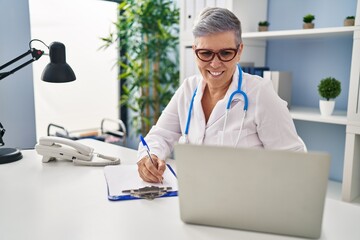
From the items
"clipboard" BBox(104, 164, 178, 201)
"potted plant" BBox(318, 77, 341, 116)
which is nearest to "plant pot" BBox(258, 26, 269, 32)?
"potted plant" BBox(318, 77, 341, 116)

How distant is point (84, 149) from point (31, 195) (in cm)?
40

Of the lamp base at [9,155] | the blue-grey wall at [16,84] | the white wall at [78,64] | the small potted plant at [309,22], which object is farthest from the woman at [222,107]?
the white wall at [78,64]

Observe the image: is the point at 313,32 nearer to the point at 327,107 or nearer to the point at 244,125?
the point at 327,107

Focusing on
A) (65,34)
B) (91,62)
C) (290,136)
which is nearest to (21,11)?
(65,34)

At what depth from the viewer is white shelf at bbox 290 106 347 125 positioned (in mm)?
1895

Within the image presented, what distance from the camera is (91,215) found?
38.8 inches

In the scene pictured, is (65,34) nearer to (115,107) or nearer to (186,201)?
(115,107)

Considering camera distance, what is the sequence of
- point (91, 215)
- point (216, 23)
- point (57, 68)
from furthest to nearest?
1. point (57, 68)
2. point (216, 23)
3. point (91, 215)

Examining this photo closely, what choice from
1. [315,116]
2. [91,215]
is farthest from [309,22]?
[91,215]

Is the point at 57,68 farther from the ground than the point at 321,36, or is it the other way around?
the point at 321,36

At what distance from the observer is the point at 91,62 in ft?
11.0

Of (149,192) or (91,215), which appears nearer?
(91,215)

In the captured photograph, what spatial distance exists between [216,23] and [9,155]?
1084 mm

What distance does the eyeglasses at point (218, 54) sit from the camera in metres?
1.28
